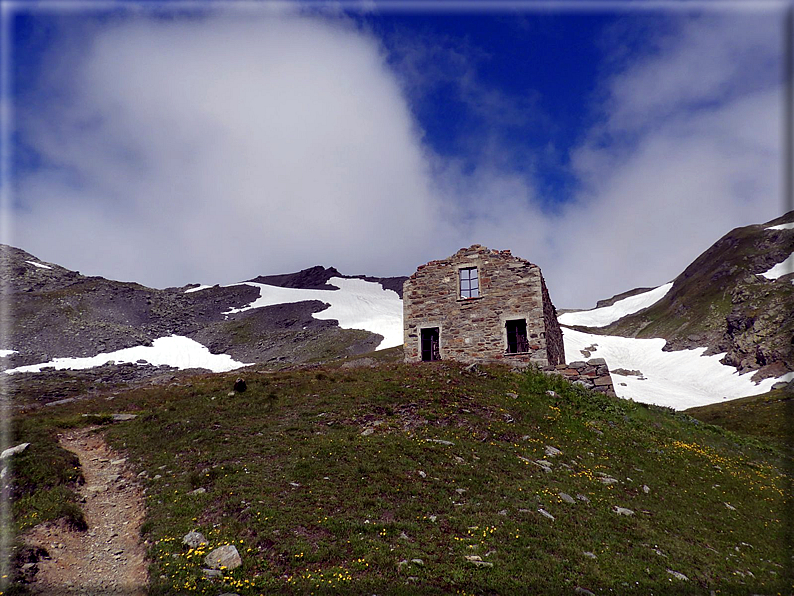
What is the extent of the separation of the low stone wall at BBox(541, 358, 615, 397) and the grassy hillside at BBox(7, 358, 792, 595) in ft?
4.04

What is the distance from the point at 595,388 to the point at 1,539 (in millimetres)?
27375

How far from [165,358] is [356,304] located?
56.3m

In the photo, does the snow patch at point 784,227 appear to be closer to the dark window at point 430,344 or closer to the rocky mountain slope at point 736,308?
the rocky mountain slope at point 736,308

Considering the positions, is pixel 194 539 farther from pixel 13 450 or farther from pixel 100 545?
pixel 13 450

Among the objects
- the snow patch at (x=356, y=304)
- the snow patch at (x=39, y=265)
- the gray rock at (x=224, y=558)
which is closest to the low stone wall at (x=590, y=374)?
the gray rock at (x=224, y=558)

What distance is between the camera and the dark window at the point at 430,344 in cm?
3319

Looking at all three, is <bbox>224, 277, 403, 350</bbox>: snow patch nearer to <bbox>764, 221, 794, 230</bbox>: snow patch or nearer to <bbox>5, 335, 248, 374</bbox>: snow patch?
<bbox>5, 335, 248, 374</bbox>: snow patch

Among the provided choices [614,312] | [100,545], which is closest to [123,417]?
[100,545]

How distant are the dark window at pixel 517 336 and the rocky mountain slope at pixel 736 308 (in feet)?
180

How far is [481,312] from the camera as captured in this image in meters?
31.9

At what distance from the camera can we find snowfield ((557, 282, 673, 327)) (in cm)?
15738

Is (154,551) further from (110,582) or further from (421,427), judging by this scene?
(421,427)

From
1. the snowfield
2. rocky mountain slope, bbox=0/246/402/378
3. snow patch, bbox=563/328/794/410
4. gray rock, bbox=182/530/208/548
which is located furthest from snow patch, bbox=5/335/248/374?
the snowfield

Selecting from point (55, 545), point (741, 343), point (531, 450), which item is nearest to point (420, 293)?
point (531, 450)
